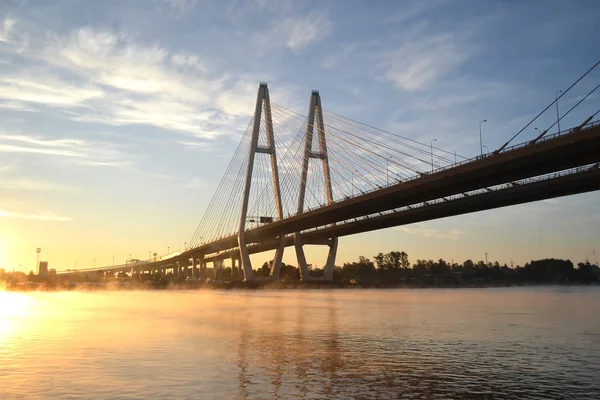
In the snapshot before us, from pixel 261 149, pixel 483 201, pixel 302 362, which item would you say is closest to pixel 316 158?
pixel 261 149

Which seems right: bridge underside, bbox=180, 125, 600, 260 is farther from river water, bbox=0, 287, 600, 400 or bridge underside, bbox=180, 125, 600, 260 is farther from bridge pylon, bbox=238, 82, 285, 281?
river water, bbox=0, 287, 600, 400

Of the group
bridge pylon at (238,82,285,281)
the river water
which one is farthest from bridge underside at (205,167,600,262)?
the river water

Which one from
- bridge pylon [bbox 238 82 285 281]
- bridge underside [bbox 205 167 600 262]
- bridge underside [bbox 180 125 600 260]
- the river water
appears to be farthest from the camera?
bridge pylon [bbox 238 82 285 281]

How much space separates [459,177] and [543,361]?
29249 mm

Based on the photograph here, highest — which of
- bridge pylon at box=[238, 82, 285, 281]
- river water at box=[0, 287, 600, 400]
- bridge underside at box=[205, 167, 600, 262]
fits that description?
bridge pylon at box=[238, 82, 285, 281]

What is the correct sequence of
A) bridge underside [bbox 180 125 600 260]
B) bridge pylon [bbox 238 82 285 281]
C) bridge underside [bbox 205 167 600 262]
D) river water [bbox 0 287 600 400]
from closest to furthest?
river water [bbox 0 287 600 400]
bridge underside [bbox 180 125 600 260]
bridge underside [bbox 205 167 600 262]
bridge pylon [bbox 238 82 285 281]

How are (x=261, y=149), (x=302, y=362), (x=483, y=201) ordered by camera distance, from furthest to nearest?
(x=261, y=149) → (x=483, y=201) → (x=302, y=362)

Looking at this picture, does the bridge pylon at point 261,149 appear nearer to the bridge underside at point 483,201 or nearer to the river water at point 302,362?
the bridge underside at point 483,201

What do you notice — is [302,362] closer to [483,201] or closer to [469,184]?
[469,184]

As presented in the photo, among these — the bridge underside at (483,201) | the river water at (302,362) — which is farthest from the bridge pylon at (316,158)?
the river water at (302,362)

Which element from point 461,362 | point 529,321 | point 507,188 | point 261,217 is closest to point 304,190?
point 261,217

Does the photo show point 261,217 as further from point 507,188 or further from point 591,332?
point 591,332

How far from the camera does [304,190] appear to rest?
68.6m

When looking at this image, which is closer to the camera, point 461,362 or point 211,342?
point 461,362
